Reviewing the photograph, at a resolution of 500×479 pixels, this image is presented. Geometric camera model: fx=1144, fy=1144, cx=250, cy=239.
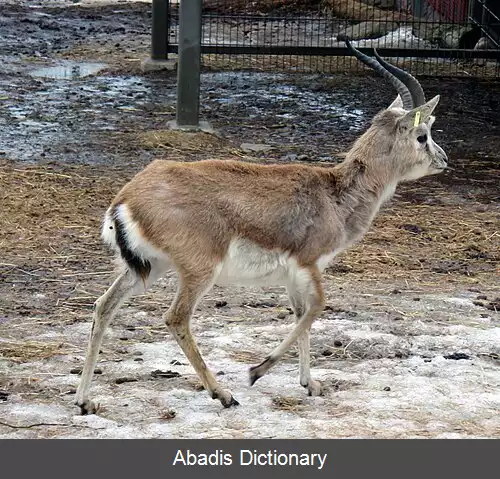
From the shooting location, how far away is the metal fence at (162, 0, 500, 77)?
46.9ft

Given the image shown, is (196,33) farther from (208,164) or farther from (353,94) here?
(208,164)

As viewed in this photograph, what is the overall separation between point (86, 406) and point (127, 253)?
793 millimetres

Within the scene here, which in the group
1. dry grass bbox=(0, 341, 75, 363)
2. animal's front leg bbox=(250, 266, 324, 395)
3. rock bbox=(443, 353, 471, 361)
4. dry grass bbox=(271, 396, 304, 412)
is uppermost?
animal's front leg bbox=(250, 266, 324, 395)

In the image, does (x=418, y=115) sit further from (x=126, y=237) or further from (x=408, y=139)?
(x=126, y=237)

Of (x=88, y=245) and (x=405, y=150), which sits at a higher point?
(x=405, y=150)

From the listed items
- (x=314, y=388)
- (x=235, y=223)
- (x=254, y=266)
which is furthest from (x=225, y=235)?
(x=314, y=388)

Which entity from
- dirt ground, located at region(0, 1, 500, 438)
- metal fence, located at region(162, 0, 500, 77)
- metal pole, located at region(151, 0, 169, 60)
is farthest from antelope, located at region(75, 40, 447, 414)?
metal pole, located at region(151, 0, 169, 60)

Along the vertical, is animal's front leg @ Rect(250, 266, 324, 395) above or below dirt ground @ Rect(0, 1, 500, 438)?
above

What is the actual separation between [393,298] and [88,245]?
7.84 feet

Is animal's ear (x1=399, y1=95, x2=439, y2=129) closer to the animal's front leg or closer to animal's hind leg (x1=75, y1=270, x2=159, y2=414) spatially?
the animal's front leg

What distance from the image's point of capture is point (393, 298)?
773 centimetres

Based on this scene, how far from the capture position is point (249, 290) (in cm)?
781

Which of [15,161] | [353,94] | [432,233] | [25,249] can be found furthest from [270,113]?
[25,249]

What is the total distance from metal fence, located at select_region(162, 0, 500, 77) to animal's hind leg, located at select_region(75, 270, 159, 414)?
8.58 m
